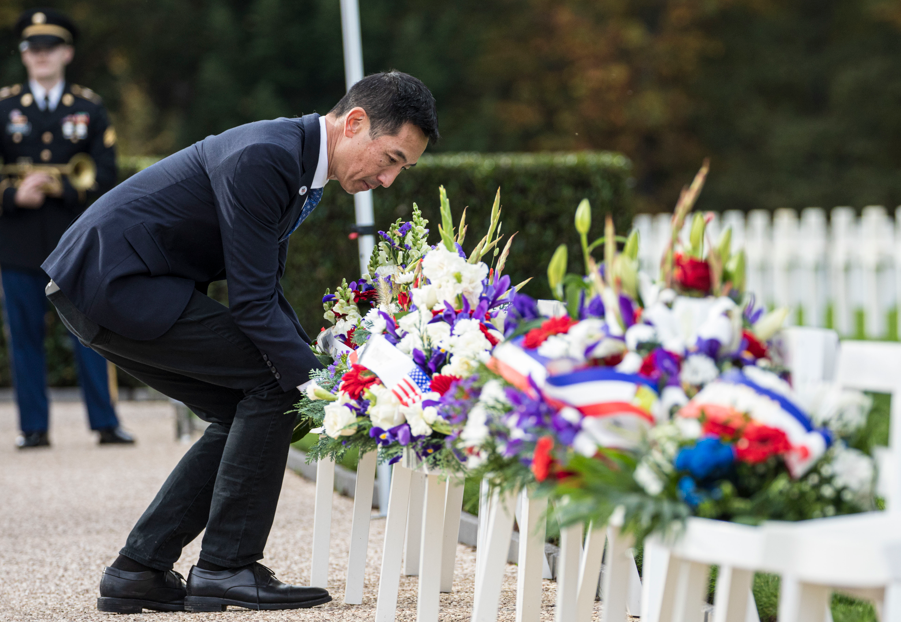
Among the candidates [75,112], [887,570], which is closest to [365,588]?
[887,570]

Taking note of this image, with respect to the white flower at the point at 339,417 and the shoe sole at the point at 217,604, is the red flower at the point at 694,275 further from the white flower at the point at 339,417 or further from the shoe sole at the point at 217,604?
the shoe sole at the point at 217,604

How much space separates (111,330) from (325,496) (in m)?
0.82

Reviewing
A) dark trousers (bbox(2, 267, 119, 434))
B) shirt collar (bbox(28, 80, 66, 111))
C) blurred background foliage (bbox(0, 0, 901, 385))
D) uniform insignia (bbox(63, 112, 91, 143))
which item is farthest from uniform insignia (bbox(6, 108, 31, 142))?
blurred background foliage (bbox(0, 0, 901, 385))

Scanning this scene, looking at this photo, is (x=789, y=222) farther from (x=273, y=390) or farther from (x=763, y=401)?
(x=763, y=401)

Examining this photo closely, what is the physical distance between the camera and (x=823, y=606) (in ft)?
5.17

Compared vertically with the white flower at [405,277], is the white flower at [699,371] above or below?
below

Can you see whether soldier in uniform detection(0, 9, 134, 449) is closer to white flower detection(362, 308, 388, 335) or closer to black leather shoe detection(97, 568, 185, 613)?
black leather shoe detection(97, 568, 185, 613)

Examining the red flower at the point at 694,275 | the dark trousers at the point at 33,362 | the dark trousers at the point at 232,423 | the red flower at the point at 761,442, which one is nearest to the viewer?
the red flower at the point at 761,442

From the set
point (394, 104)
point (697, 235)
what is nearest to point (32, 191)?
point (394, 104)

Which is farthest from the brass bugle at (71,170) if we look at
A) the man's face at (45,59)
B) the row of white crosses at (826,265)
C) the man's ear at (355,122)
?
the row of white crosses at (826,265)

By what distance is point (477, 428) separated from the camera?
199cm

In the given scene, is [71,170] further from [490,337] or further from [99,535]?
[490,337]

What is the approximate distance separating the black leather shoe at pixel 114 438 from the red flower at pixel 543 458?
506 cm

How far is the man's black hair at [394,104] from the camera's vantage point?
2.79m
